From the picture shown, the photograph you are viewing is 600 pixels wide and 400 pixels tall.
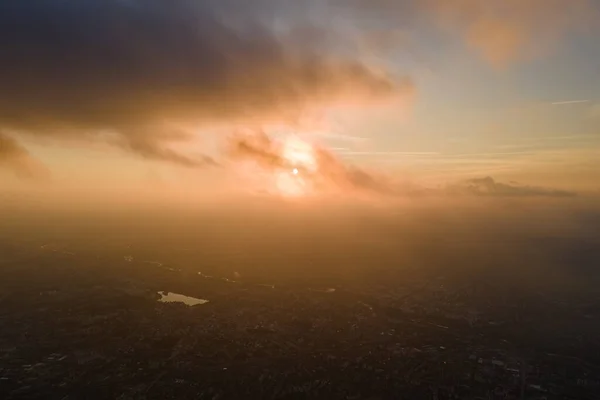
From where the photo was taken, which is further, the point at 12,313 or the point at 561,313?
the point at 561,313

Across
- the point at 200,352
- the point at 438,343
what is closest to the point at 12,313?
the point at 200,352

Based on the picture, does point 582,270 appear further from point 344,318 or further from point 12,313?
point 12,313

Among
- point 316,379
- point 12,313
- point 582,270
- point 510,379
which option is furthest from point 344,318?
point 582,270

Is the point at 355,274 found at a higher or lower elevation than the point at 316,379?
higher

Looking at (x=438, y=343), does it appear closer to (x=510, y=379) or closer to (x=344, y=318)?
(x=510, y=379)

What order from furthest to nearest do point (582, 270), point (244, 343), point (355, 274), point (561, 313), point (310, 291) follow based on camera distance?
point (582, 270), point (355, 274), point (310, 291), point (561, 313), point (244, 343)

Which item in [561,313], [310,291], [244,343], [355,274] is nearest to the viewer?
[244,343]
